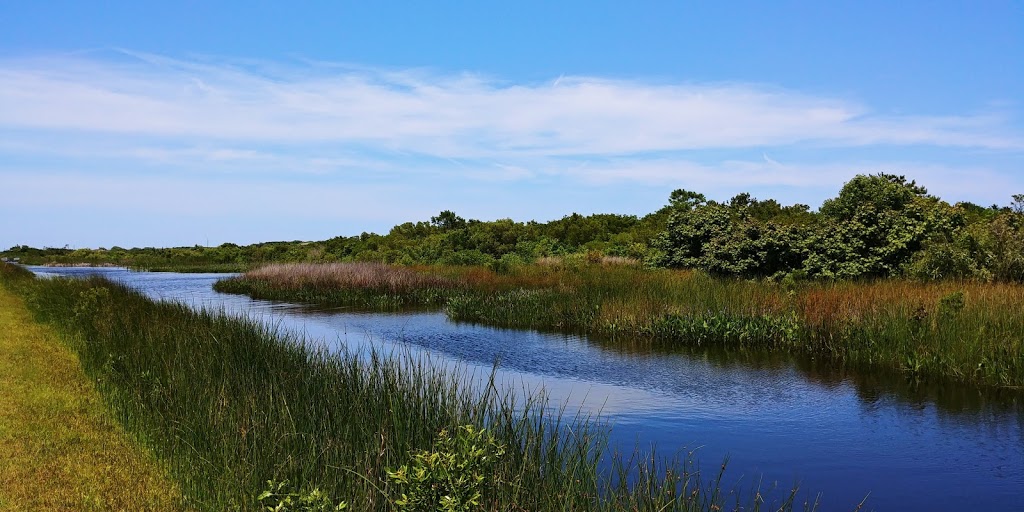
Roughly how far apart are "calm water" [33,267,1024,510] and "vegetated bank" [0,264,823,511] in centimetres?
92

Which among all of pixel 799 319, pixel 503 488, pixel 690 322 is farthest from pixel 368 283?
pixel 503 488

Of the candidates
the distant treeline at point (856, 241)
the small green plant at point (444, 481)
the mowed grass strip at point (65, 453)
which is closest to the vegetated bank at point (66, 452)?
the mowed grass strip at point (65, 453)

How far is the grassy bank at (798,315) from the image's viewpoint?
13047mm

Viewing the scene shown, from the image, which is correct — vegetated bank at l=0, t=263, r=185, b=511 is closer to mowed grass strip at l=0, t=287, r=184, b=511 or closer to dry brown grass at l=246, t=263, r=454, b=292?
mowed grass strip at l=0, t=287, r=184, b=511

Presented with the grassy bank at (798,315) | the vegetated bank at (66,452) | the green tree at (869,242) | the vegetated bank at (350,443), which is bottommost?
the vegetated bank at (66,452)

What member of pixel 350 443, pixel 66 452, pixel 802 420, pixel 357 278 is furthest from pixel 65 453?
pixel 357 278

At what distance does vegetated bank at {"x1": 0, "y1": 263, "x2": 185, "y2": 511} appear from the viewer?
6.76m

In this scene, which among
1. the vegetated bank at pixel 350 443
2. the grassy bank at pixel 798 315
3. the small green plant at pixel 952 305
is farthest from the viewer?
the small green plant at pixel 952 305

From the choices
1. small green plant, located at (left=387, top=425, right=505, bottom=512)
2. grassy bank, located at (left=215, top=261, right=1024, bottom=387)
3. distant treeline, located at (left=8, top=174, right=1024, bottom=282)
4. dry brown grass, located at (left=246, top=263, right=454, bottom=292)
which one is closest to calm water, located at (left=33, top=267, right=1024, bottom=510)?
grassy bank, located at (left=215, top=261, right=1024, bottom=387)

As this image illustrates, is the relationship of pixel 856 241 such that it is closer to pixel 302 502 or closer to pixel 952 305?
pixel 952 305

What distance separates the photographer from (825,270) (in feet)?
73.8

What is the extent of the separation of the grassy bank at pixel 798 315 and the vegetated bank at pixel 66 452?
40.2 ft

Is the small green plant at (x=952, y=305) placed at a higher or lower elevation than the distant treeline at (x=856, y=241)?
lower

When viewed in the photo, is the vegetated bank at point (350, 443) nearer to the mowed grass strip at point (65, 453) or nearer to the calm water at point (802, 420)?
the mowed grass strip at point (65, 453)
